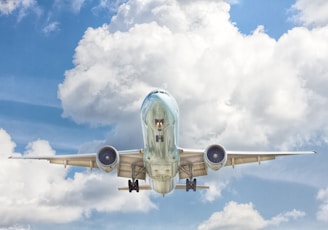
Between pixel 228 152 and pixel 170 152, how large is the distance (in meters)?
6.47

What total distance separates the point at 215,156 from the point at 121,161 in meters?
7.82

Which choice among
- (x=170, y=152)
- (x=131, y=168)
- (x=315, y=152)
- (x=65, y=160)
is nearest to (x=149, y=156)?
(x=170, y=152)

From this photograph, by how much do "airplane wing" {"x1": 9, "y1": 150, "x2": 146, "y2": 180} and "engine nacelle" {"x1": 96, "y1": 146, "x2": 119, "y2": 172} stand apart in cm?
159

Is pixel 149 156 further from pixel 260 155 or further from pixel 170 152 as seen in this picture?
pixel 260 155

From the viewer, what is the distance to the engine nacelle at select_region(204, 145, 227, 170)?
1346 inches

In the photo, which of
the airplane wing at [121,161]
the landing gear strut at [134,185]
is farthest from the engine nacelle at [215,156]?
the landing gear strut at [134,185]

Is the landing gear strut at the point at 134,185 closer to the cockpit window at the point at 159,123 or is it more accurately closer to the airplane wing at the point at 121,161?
the airplane wing at the point at 121,161

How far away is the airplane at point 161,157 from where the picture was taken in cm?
2997

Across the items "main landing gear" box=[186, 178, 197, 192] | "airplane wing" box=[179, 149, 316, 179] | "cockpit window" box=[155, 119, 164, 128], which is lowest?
"main landing gear" box=[186, 178, 197, 192]

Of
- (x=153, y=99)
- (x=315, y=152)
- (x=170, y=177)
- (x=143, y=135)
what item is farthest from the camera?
(x=315, y=152)

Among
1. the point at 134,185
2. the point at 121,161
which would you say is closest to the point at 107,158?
the point at 121,161

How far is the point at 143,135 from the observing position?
32.5m

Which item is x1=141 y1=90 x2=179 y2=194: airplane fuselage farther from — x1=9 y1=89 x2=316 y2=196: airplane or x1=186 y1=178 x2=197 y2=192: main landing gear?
x1=186 y1=178 x2=197 y2=192: main landing gear

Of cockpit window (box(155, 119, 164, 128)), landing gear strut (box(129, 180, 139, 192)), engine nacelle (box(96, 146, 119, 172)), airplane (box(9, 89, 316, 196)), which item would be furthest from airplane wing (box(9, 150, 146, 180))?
cockpit window (box(155, 119, 164, 128))
